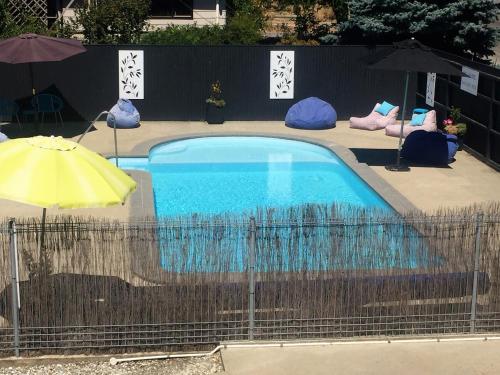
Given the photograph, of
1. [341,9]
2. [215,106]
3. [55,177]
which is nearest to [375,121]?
[215,106]

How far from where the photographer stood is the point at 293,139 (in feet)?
65.3

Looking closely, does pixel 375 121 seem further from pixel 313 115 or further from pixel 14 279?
pixel 14 279

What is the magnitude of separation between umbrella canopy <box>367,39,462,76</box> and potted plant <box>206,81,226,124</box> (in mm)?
5602

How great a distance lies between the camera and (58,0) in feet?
113

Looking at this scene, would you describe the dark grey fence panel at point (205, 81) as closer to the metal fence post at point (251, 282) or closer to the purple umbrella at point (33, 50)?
the purple umbrella at point (33, 50)

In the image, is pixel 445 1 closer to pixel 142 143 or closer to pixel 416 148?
pixel 416 148

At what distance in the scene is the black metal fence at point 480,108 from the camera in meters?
16.8

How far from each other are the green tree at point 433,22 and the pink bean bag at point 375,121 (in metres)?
4.64

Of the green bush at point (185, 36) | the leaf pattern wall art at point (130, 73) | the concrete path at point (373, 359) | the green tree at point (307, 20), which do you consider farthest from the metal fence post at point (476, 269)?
the green tree at point (307, 20)

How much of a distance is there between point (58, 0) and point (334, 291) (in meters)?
28.7

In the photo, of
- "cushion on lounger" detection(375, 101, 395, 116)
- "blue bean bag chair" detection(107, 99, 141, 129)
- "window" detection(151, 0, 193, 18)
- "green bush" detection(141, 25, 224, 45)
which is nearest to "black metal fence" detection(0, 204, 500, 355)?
"blue bean bag chair" detection(107, 99, 141, 129)

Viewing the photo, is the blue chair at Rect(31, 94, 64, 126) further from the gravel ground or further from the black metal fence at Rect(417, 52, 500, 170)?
the gravel ground

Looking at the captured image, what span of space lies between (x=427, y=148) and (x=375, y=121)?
3852mm

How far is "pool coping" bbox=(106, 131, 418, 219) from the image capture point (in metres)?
13.7
